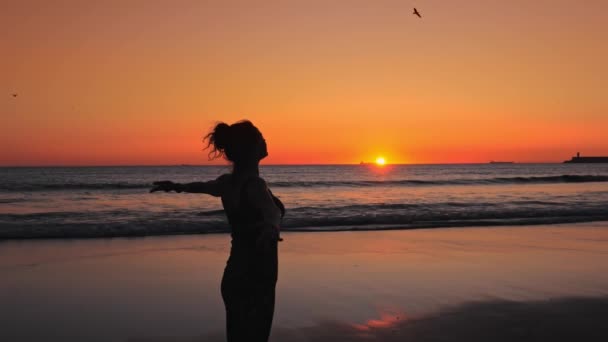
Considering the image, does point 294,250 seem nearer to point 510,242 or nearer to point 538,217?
point 510,242

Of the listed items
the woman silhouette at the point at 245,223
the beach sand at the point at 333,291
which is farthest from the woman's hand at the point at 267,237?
the beach sand at the point at 333,291

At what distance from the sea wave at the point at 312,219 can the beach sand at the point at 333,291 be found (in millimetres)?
2766

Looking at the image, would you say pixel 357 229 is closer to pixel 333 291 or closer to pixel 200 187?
pixel 333 291

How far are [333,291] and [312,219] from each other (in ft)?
36.6

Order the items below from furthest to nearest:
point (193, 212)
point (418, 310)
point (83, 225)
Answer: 1. point (193, 212)
2. point (83, 225)
3. point (418, 310)

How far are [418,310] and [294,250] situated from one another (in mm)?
4775

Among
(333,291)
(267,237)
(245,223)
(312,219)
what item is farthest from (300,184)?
(267,237)

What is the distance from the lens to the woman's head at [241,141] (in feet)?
10.0

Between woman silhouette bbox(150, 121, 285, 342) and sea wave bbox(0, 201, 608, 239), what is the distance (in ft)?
39.1

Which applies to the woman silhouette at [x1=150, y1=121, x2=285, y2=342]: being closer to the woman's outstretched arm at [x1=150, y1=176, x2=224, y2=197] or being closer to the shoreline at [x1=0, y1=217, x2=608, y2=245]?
the woman's outstretched arm at [x1=150, y1=176, x2=224, y2=197]

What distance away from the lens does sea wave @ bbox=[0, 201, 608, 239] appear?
15.2m

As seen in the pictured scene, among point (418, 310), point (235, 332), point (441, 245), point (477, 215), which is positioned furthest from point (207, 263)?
point (477, 215)

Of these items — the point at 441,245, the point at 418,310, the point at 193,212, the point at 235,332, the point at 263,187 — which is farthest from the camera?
the point at 193,212

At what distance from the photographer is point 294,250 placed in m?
11.2
